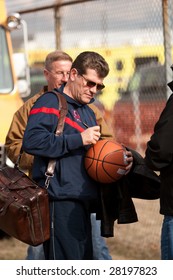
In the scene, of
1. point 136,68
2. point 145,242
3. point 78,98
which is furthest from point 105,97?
point 78,98

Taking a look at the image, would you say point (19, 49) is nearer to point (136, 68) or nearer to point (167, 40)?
point (136, 68)

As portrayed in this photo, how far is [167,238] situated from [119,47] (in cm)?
746

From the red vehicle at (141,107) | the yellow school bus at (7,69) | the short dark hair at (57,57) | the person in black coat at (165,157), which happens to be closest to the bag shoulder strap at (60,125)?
the person in black coat at (165,157)

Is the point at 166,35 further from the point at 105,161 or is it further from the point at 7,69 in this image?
the point at 105,161

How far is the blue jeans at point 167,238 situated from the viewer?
204 inches

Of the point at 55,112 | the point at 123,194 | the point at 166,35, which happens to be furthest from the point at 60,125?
the point at 166,35

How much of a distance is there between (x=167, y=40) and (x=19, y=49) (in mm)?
3852

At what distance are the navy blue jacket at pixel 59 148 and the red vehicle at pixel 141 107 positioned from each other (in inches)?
155

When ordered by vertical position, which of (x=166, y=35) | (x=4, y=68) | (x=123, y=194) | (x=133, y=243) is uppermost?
(x=166, y=35)

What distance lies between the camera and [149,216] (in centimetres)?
1019

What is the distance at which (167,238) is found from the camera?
17.3 ft

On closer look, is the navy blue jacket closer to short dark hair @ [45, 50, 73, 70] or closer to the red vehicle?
short dark hair @ [45, 50, 73, 70]

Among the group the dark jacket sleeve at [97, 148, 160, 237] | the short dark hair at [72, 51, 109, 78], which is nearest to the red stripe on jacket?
the short dark hair at [72, 51, 109, 78]

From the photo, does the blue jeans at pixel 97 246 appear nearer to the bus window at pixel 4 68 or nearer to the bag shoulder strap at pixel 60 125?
the bag shoulder strap at pixel 60 125
